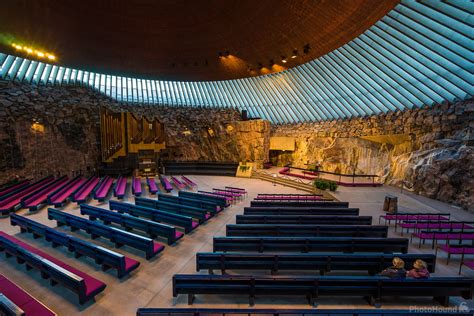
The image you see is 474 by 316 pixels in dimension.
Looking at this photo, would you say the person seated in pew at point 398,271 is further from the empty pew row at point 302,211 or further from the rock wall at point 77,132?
the rock wall at point 77,132

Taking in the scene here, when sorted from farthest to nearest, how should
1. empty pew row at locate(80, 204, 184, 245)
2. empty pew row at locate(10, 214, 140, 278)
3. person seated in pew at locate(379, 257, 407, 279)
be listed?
empty pew row at locate(80, 204, 184, 245) → empty pew row at locate(10, 214, 140, 278) → person seated in pew at locate(379, 257, 407, 279)

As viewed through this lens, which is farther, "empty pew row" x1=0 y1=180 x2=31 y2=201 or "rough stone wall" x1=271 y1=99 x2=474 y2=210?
"empty pew row" x1=0 y1=180 x2=31 y2=201

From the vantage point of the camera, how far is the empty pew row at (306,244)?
16.7 feet

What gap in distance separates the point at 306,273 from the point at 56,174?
19.5 m

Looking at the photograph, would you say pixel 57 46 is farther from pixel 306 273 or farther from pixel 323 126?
pixel 323 126

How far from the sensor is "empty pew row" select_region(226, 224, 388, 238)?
5859 millimetres

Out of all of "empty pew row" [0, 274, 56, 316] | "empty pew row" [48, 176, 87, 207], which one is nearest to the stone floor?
"empty pew row" [0, 274, 56, 316]

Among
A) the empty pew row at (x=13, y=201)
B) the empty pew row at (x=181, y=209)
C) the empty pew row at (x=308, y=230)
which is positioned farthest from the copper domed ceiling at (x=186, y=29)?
the empty pew row at (x=308, y=230)

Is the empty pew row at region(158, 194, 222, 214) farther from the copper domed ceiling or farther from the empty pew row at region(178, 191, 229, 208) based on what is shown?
the copper domed ceiling

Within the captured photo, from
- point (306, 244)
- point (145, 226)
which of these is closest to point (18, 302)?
point (145, 226)

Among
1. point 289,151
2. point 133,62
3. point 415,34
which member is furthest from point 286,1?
point 289,151

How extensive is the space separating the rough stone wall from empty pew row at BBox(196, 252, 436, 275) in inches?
354

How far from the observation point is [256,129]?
21.6 meters

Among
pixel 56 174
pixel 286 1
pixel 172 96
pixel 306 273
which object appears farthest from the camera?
pixel 172 96
